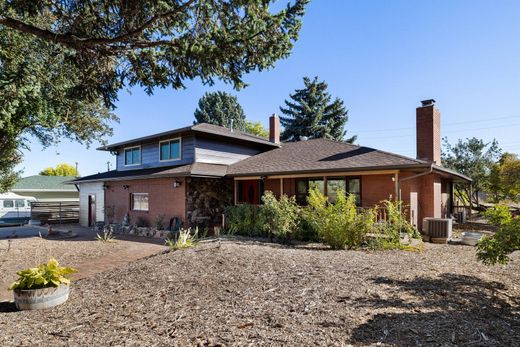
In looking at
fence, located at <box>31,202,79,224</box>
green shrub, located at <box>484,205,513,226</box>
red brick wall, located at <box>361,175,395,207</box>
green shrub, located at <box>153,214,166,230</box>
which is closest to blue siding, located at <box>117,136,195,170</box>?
green shrub, located at <box>153,214,166,230</box>

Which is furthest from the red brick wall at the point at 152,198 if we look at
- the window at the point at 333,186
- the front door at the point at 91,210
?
the window at the point at 333,186

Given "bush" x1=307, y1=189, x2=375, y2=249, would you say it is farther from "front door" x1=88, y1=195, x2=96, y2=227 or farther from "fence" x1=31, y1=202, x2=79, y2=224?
"fence" x1=31, y1=202, x2=79, y2=224

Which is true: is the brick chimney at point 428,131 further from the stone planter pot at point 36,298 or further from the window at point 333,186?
the stone planter pot at point 36,298

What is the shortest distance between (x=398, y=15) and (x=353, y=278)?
9977mm

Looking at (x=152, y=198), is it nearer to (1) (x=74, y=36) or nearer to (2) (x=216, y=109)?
(1) (x=74, y=36)

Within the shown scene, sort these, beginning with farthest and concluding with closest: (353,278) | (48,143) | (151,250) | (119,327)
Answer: (48,143) < (151,250) < (353,278) < (119,327)

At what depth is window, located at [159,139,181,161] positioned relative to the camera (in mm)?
16375

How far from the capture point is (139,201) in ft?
56.7

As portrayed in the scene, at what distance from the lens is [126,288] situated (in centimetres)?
561

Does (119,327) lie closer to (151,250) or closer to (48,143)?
(151,250)

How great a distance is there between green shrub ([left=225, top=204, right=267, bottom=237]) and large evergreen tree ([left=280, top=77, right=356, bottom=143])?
72.5 ft

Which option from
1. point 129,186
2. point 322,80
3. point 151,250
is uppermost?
point 322,80

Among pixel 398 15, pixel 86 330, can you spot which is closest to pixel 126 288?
pixel 86 330

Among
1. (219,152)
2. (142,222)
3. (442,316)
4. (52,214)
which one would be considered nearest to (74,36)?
(442,316)
